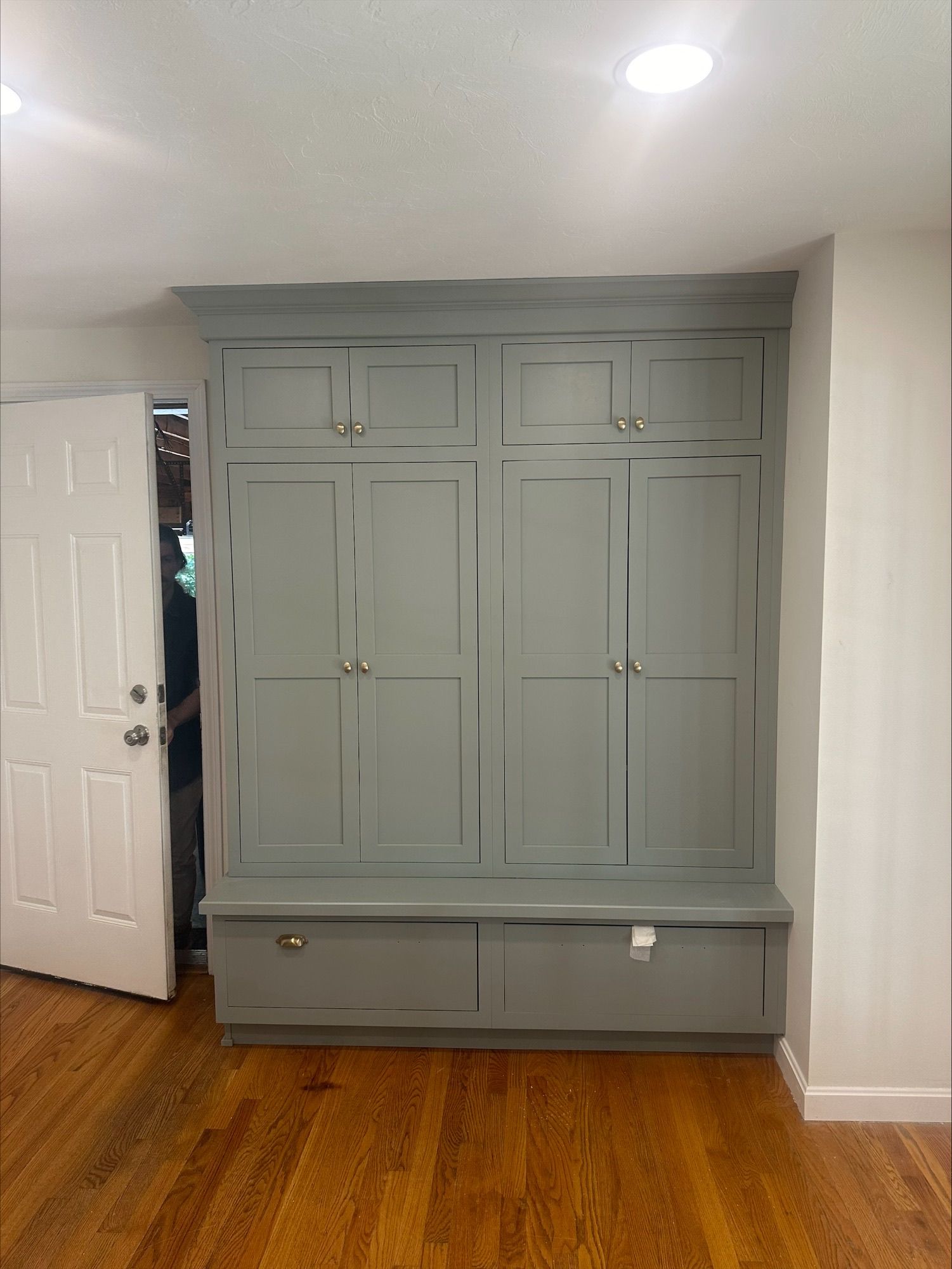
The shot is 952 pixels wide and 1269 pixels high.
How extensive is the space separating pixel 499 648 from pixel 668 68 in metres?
1.58

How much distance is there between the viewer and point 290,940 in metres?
2.46

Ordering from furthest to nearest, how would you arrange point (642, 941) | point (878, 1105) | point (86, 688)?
point (86, 688) < point (642, 941) < point (878, 1105)

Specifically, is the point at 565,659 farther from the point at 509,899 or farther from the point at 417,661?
the point at 509,899

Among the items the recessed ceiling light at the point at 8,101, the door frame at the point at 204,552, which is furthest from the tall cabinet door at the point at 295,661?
the recessed ceiling light at the point at 8,101

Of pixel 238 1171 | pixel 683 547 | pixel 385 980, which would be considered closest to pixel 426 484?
pixel 683 547

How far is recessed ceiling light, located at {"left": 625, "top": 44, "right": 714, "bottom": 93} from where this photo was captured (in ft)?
4.23

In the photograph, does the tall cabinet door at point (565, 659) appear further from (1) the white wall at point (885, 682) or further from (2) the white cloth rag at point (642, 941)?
(1) the white wall at point (885, 682)

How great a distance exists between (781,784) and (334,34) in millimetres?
2169

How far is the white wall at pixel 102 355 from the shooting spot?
282 cm

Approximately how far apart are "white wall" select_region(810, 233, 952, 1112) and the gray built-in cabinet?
0.26 m

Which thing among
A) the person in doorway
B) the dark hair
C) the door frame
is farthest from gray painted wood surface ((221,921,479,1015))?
the dark hair

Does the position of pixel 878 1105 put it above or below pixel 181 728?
below

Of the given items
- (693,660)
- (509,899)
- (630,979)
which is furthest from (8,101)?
(630,979)

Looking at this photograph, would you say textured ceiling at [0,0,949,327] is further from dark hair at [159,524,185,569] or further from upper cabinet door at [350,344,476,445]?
dark hair at [159,524,185,569]
